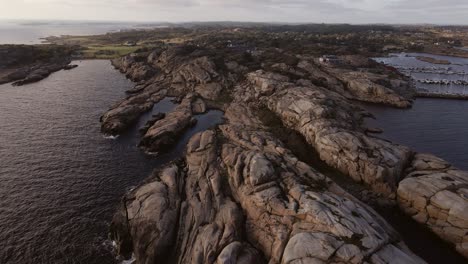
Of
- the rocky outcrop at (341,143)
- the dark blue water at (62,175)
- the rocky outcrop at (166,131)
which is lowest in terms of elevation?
the dark blue water at (62,175)

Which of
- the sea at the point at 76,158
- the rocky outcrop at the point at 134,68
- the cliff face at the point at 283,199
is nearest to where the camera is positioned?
the cliff face at the point at 283,199

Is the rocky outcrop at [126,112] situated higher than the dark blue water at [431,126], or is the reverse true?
the rocky outcrop at [126,112]

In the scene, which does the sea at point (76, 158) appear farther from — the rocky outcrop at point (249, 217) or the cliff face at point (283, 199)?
the rocky outcrop at point (249, 217)

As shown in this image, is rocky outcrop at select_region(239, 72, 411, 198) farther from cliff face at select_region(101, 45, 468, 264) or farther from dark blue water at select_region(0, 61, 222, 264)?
dark blue water at select_region(0, 61, 222, 264)

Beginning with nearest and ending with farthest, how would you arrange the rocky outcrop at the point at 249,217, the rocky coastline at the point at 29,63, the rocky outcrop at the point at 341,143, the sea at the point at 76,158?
the rocky outcrop at the point at 249,217
the sea at the point at 76,158
the rocky outcrop at the point at 341,143
the rocky coastline at the point at 29,63

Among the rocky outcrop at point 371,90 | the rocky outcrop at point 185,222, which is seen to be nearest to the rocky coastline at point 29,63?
the rocky outcrop at point 185,222

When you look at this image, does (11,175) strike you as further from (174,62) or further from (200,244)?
(174,62)

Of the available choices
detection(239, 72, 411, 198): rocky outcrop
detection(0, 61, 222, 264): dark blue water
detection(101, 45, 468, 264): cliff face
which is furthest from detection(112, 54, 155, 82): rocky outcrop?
detection(239, 72, 411, 198): rocky outcrop
